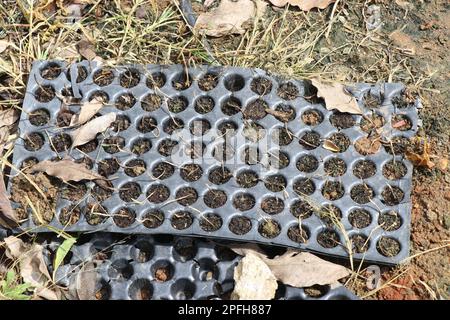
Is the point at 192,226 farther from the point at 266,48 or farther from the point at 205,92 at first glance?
the point at 266,48

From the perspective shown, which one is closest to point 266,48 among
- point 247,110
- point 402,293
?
point 247,110

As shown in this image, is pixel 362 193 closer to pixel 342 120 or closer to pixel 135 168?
pixel 342 120

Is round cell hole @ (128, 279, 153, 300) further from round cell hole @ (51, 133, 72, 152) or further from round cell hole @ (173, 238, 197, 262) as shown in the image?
round cell hole @ (51, 133, 72, 152)

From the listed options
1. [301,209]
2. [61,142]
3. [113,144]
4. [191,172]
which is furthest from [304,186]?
[61,142]

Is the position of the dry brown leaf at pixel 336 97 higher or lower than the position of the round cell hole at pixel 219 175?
higher

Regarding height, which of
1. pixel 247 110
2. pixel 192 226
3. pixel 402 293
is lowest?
pixel 402 293

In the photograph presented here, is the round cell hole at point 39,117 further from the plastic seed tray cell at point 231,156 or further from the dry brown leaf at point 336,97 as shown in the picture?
the dry brown leaf at point 336,97

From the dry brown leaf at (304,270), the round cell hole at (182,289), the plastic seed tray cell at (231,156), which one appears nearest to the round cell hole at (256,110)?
the plastic seed tray cell at (231,156)
